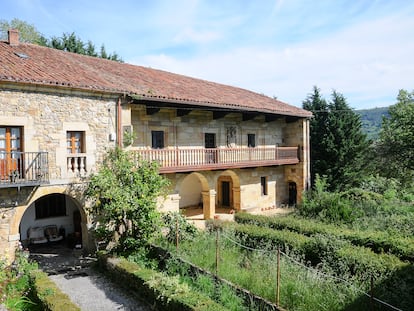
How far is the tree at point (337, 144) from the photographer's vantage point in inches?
883

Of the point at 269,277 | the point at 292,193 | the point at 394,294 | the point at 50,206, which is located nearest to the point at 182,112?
the point at 50,206

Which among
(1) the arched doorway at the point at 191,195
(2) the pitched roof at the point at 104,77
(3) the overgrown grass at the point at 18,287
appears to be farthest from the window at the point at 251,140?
(3) the overgrown grass at the point at 18,287

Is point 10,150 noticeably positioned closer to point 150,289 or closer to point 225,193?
point 150,289

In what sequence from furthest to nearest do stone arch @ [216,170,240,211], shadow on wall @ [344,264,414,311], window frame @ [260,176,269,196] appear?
window frame @ [260,176,269,196] → stone arch @ [216,170,240,211] → shadow on wall @ [344,264,414,311]

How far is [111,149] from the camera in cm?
1158

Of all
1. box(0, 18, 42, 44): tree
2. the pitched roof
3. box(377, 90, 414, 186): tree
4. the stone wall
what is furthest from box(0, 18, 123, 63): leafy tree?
box(377, 90, 414, 186): tree

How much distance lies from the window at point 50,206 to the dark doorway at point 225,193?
956cm

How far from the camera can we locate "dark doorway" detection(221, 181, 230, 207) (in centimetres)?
2033

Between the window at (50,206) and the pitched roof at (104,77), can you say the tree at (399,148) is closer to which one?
the pitched roof at (104,77)

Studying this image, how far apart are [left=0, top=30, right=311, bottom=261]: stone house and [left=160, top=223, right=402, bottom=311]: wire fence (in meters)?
3.92

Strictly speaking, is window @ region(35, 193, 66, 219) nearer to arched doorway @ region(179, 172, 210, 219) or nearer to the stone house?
the stone house

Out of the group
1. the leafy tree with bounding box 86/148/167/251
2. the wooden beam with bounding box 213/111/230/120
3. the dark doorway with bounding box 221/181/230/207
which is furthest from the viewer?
the dark doorway with bounding box 221/181/230/207

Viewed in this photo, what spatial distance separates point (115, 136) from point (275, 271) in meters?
6.99

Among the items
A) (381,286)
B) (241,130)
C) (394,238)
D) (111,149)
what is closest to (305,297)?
(381,286)
